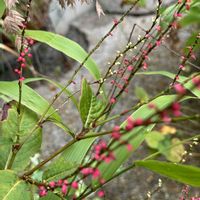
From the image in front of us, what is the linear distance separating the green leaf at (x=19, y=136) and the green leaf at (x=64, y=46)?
0.68 feet

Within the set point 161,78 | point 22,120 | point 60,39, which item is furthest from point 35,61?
point 22,120

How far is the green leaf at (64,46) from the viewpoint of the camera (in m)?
1.07

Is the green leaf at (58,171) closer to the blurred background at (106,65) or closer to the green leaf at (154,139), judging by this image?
the blurred background at (106,65)

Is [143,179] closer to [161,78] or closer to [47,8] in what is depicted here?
[161,78]

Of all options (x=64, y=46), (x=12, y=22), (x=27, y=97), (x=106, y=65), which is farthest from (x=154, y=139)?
Result: (x=12, y=22)

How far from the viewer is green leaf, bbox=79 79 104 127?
0.86 meters

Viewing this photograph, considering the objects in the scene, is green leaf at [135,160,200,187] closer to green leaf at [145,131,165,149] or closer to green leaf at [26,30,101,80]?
green leaf at [26,30,101,80]

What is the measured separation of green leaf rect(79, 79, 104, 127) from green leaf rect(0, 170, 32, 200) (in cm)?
16

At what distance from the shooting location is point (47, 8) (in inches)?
115

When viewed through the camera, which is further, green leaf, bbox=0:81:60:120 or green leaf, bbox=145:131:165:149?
green leaf, bbox=145:131:165:149

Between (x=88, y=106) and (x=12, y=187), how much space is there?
0.68 feet

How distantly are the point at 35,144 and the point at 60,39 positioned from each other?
31 cm

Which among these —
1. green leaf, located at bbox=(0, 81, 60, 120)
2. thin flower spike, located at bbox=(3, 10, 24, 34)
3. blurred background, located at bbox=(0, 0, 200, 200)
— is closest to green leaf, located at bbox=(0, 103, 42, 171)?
green leaf, located at bbox=(0, 81, 60, 120)

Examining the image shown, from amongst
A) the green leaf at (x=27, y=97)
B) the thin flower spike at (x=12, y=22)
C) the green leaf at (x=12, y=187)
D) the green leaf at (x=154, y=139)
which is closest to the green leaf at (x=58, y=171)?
the green leaf at (x=12, y=187)
